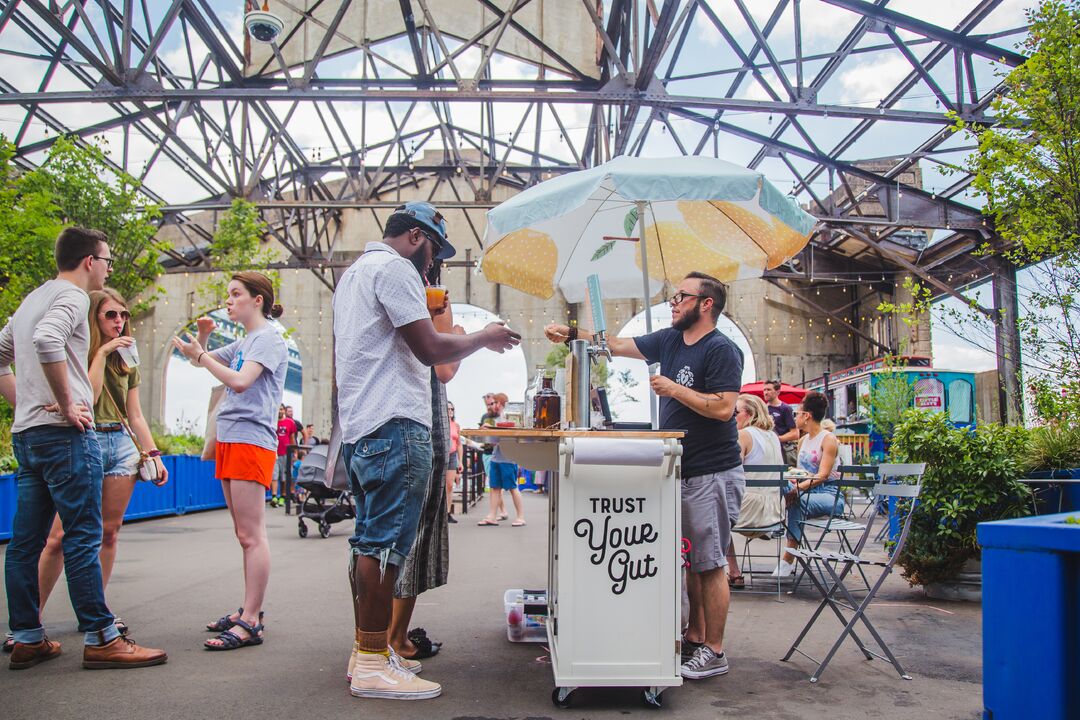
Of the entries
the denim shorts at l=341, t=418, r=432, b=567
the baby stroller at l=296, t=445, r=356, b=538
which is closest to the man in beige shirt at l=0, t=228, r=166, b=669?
the denim shorts at l=341, t=418, r=432, b=567

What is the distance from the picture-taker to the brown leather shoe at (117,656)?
3.36 metres

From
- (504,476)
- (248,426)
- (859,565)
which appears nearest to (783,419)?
(504,476)

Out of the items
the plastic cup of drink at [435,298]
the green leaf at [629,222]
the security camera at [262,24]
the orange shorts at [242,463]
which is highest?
the security camera at [262,24]

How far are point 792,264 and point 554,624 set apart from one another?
2130cm

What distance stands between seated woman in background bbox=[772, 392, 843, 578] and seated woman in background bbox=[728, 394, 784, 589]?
0.23 m

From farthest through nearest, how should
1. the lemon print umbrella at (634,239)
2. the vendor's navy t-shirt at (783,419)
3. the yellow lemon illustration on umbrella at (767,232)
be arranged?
1. the vendor's navy t-shirt at (783,419)
2. the yellow lemon illustration on umbrella at (767,232)
3. the lemon print umbrella at (634,239)

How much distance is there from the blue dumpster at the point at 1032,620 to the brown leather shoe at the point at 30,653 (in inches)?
137

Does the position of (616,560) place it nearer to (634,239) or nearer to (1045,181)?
(634,239)

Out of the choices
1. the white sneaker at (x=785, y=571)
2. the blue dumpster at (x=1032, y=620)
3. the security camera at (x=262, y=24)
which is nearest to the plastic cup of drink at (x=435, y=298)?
the blue dumpster at (x=1032, y=620)

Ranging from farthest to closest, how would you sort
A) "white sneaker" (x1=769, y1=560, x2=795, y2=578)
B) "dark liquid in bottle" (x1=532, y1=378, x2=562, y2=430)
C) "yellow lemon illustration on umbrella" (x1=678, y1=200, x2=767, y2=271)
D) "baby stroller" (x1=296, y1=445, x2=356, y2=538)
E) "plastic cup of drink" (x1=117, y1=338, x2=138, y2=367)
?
"baby stroller" (x1=296, y1=445, x2=356, y2=538) → "white sneaker" (x1=769, y1=560, x2=795, y2=578) → "yellow lemon illustration on umbrella" (x1=678, y1=200, x2=767, y2=271) → "plastic cup of drink" (x1=117, y1=338, x2=138, y2=367) → "dark liquid in bottle" (x1=532, y1=378, x2=562, y2=430)

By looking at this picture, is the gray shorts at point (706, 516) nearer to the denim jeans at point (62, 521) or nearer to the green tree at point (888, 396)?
the denim jeans at point (62, 521)

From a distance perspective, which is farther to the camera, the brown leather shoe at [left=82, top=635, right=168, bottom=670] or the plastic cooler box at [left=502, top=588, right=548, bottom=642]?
the plastic cooler box at [left=502, top=588, right=548, bottom=642]

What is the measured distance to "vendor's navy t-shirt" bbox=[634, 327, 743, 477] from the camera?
3.54 metres

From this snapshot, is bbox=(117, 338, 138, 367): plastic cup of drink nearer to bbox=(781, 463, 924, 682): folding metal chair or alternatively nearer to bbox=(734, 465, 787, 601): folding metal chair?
bbox=(781, 463, 924, 682): folding metal chair
